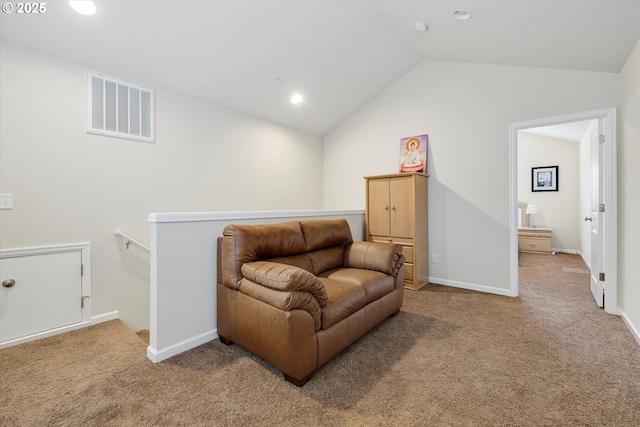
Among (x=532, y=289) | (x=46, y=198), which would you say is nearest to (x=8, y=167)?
(x=46, y=198)

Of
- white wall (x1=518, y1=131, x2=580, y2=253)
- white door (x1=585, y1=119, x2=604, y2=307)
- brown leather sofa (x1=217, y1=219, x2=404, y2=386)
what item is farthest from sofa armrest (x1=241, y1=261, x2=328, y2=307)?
white wall (x1=518, y1=131, x2=580, y2=253)

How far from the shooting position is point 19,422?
56.8 inches

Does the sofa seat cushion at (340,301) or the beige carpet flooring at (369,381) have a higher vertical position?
the sofa seat cushion at (340,301)

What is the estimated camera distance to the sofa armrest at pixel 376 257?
8.73 ft

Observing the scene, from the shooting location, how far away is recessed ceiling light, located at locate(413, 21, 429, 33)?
293 centimetres

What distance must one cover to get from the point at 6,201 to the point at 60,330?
44.8 inches

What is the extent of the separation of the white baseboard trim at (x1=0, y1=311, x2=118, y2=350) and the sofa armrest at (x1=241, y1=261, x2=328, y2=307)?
1781mm

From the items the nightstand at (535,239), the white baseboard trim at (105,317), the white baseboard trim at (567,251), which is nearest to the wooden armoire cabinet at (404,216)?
the white baseboard trim at (105,317)

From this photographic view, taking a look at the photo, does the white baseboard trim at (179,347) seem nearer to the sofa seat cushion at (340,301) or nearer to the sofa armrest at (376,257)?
the sofa seat cushion at (340,301)

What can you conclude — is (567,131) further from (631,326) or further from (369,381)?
(369,381)

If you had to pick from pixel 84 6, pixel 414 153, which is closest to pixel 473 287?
pixel 414 153

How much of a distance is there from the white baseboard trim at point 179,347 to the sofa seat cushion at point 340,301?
101cm

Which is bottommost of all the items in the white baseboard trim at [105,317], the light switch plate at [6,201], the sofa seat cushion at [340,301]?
the white baseboard trim at [105,317]

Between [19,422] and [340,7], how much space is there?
12.2 feet
